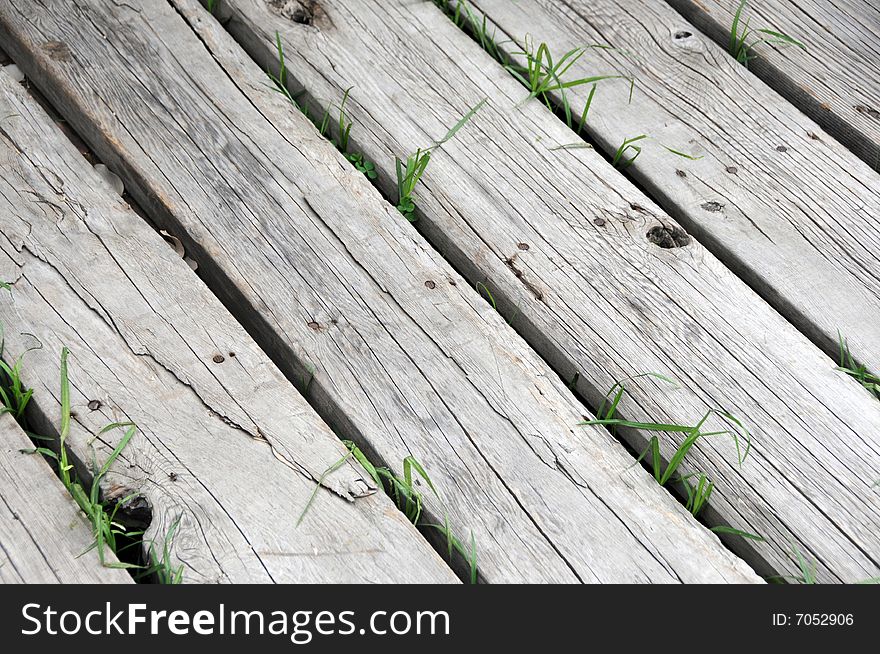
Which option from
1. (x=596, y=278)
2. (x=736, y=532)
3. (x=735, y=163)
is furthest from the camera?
(x=735, y=163)

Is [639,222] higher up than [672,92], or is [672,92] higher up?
[672,92]

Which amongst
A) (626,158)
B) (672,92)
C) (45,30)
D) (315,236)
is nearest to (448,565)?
(315,236)

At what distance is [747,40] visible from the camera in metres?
2.41

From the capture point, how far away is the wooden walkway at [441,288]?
5.13ft

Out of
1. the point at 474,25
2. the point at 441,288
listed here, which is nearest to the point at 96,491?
the point at 441,288

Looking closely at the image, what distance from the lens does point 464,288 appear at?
1.87 meters

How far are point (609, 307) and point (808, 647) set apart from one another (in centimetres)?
70

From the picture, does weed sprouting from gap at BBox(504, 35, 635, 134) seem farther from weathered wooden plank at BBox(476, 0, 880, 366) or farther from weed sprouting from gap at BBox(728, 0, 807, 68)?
weed sprouting from gap at BBox(728, 0, 807, 68)

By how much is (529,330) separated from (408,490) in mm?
432

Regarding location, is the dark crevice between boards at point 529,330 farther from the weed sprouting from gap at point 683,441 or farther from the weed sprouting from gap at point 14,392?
the weed sprouting from gap at point 14,392

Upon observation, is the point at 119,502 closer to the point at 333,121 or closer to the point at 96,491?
the point at 96,491

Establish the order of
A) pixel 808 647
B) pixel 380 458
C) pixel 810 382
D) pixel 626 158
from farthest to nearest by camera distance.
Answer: pixel 626 158
pixel 810 382
pixel 380 458
pixel 808 647

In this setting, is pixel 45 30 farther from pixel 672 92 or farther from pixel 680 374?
pixel 680 374

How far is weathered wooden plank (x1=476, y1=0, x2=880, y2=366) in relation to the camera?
6.27 ft
